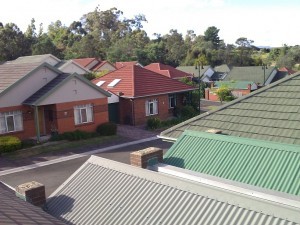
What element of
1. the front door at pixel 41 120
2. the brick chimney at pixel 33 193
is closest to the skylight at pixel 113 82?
the front door at pixel 41 120

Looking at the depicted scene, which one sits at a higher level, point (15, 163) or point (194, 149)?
point (194, 149)

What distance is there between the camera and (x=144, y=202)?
7.26 metres

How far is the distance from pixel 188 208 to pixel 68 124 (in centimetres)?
2015

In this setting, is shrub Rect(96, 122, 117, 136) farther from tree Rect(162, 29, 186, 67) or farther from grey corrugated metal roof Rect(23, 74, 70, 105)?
tree Rect(162, 29, 186, 67)

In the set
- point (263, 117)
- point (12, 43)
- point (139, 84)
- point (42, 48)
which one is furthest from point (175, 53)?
point (263, 117)

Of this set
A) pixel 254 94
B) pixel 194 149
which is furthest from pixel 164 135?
pixel 254 94

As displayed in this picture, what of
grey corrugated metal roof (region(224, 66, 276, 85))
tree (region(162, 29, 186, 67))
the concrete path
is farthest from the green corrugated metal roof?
tree (region(162, 29, 186, 67))

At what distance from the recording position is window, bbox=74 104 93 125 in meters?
26.2

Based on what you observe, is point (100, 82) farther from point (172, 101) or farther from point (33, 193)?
point (33, 193)

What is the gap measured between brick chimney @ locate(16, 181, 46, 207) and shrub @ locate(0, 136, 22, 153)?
14.8 metres

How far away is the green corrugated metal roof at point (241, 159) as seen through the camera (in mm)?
8062

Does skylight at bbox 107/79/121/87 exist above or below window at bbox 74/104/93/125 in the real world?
above

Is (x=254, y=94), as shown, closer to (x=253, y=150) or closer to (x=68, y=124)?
(x=253, y=150)

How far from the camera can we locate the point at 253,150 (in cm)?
920
